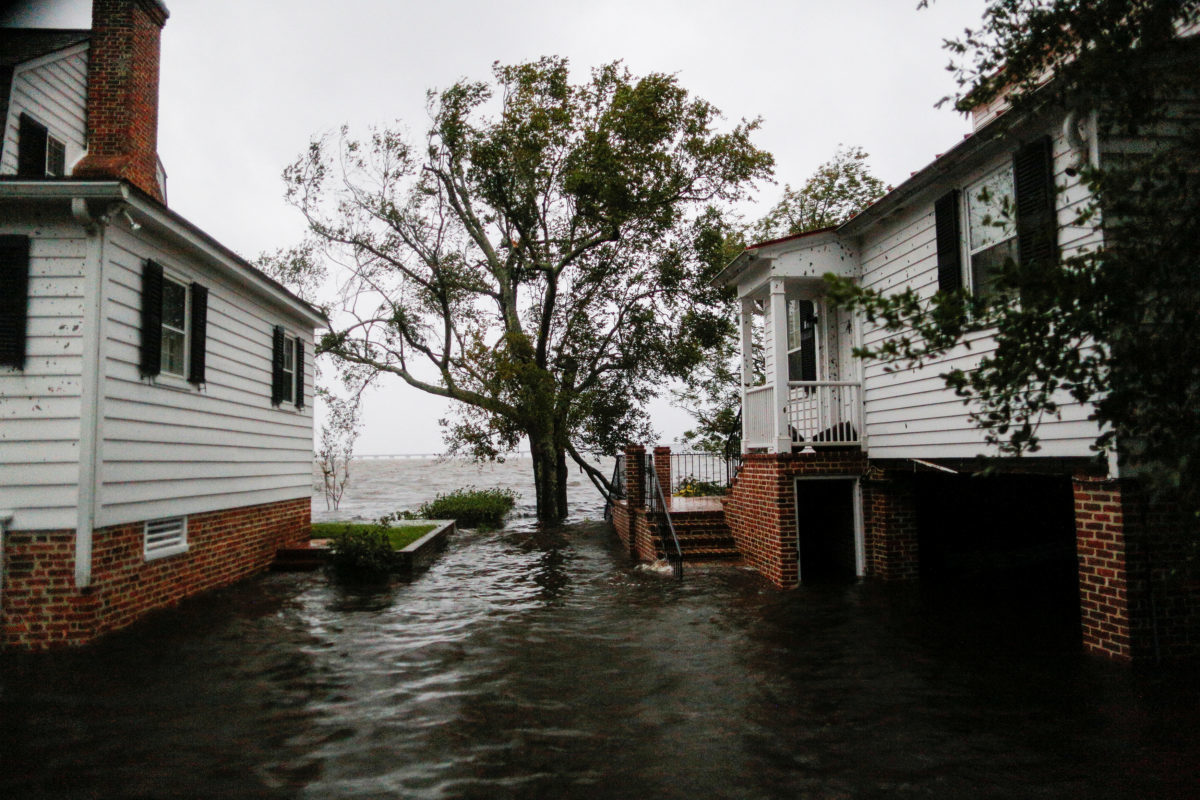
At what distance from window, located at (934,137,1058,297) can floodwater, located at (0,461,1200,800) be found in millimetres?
3725

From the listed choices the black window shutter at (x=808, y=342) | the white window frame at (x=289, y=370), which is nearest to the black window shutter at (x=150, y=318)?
the white window frame at (x=289, y=370)

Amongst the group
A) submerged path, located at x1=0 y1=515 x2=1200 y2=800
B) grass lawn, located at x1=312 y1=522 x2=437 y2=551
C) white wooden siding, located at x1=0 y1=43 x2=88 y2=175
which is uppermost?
white wooden siding, located at x1=0 y1=43 x2=88 y2=175

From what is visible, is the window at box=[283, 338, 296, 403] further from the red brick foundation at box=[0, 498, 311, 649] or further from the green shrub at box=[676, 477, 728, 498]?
the green shrub at box=[676, 477, 728, 498]

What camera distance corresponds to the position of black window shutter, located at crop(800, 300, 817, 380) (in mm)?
12586

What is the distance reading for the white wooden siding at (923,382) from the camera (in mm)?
6938

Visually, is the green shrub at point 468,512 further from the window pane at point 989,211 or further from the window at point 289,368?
the window pane at point 989,211

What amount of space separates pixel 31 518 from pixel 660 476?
10.4 meters

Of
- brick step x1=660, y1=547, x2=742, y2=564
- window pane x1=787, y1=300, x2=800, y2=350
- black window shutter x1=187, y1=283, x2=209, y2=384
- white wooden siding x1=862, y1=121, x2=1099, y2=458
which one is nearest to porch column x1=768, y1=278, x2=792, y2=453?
white wooden siding x1=862, y1=121, x2=1099, y2=458

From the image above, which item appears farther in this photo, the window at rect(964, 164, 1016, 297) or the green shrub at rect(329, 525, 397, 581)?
the green shrub at rect(329, 525, 397, 581)

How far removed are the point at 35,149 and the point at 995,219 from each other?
13299mm

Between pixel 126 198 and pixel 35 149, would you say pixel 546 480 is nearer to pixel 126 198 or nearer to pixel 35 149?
pixel 35 149

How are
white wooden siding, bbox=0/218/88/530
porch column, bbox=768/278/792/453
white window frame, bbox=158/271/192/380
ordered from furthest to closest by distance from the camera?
porch column, bbox=768/278/792/453 → white window frame, bbox=158/271/192/380 → white wooden siding, bbox=0/218/88/530

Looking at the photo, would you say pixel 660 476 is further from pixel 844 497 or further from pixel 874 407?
pixel 874 407

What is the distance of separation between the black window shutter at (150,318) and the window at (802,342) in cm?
926
